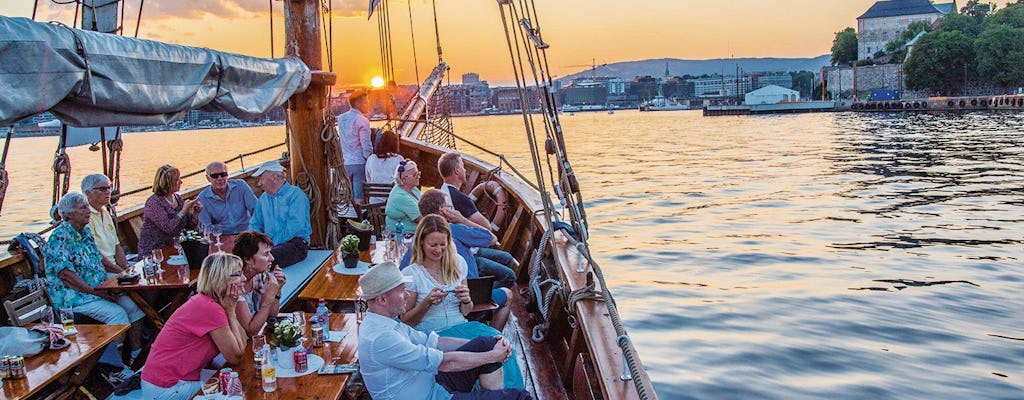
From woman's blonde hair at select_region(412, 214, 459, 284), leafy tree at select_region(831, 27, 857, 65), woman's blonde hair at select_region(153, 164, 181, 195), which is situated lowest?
woman's blonde hair at select_region(412, 214, 459, 284)

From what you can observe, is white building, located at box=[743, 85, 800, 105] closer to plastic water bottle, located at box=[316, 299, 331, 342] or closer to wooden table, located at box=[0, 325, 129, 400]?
plastic water bottle, located at box=[316, 299, 331, 342]

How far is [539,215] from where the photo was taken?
5.63 meters

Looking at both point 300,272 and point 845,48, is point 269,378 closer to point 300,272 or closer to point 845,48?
point 300,272

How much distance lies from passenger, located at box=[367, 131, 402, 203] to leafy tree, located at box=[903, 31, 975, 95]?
7821 centimetres

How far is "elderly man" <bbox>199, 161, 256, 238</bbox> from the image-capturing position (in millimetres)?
5891

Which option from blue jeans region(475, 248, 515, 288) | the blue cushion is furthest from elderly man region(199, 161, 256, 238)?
blue jeans region(475, 248, 515, 288)

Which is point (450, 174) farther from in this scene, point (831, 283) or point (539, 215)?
point (831, 283)

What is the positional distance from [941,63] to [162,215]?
8142 cm

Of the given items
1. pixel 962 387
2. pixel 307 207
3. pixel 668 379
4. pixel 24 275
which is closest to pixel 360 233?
pixel 307 207

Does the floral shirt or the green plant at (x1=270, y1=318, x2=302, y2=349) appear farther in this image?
the floral shirt

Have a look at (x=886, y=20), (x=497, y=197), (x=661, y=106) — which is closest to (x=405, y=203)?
(x=497, y=197)

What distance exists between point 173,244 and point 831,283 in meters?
7.47

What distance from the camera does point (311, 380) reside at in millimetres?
3004

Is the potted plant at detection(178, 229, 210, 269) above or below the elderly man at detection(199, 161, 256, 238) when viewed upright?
below
